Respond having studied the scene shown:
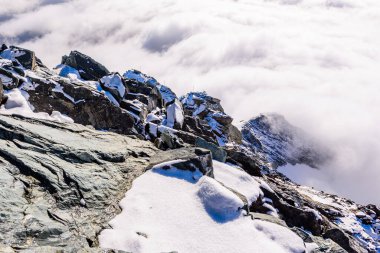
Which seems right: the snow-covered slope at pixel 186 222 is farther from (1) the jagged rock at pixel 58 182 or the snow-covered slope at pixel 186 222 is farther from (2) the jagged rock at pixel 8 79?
(2) the jagged rock at pixel 8 79

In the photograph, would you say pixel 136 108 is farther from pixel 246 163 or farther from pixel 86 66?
pixel 246 163

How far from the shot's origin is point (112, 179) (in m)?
23.9

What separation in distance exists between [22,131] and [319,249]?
66.8ft

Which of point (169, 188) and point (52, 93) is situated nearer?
point (169, 188)

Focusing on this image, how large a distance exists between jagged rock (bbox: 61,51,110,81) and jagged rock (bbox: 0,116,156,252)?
3939cm

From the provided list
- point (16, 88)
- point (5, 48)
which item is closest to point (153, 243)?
point (16, 88)

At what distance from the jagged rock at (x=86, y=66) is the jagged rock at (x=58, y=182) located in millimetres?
39385

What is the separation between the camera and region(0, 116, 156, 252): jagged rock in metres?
16.5

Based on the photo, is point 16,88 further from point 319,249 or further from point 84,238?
point 319,249

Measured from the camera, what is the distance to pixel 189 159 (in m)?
26.6

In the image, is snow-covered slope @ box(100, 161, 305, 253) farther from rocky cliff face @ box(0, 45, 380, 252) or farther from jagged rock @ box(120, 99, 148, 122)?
jagged rock @ box(120, 99, 148, 122)

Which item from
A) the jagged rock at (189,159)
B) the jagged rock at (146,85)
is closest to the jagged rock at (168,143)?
Answer: the jagged rock at (189,159)

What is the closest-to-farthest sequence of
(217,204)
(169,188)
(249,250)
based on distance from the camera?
(249,250) → (217,204) → (169,188)

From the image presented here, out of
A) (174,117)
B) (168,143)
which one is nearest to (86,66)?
(174,117)
